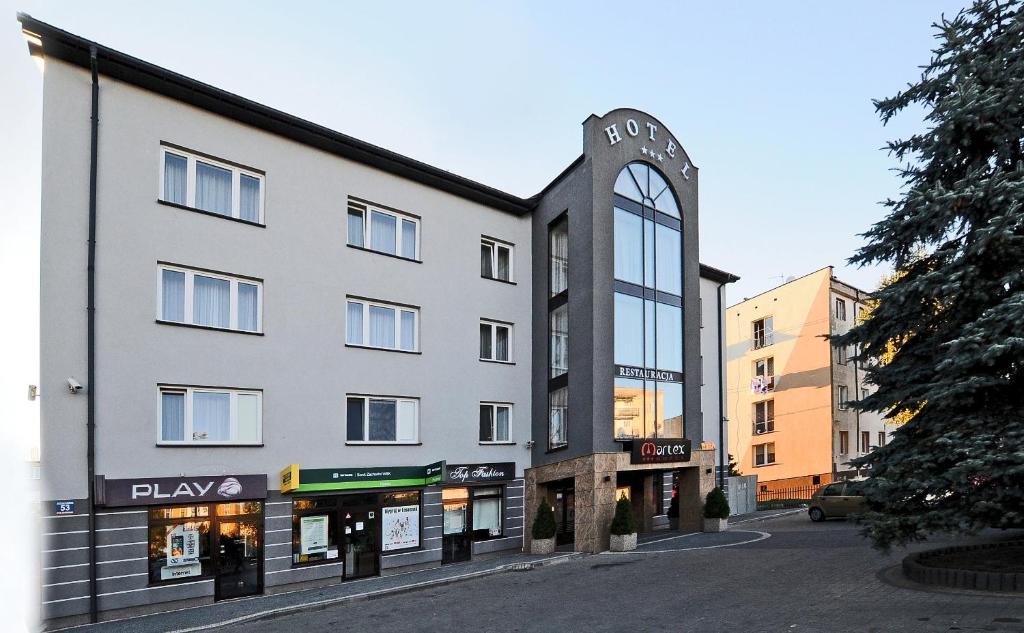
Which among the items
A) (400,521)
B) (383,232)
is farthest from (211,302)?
(400,521)

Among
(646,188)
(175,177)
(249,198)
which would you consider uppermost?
(646,188)

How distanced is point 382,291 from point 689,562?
1048 centimetres

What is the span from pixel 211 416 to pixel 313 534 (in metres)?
3.82

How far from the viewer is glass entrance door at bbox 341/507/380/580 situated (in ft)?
64.1

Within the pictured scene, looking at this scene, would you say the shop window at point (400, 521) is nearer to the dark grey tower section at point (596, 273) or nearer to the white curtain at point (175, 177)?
the dark grey tower section at point (596, 273)

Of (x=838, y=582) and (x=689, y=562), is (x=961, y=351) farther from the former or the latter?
(x=689, y=562)

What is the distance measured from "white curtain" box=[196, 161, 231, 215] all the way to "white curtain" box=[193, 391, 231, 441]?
4400 mm

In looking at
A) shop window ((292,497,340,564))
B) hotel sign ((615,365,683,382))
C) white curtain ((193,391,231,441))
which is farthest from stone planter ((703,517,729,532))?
white curtain ((193,391,231,441))

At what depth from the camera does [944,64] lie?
13664mm

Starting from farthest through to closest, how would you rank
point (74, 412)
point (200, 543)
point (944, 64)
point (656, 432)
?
1. point (656, 432)
2. point (200, 543)
3. point (74, 412)
4. point (944, 64)

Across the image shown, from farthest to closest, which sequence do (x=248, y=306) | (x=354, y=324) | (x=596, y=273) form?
(x=596, y=273)
(x=354, y=324)
(x=248, y=306)

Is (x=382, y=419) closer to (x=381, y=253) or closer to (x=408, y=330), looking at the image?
(x=408, y=330)

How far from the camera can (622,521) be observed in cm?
2119

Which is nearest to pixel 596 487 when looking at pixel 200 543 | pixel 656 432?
pixel 656 432
